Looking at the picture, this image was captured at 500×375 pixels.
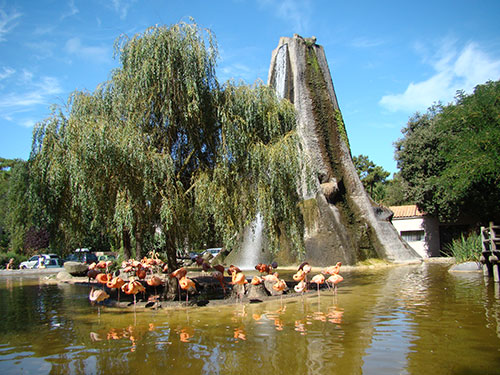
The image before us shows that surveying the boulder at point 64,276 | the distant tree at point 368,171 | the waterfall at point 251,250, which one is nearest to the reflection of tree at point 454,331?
the waterfall at point 251,250

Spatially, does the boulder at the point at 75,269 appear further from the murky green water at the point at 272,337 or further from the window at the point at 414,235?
the window at the point at 414,235

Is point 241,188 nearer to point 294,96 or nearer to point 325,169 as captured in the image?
point 325,169

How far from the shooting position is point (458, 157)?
2336 centimetres

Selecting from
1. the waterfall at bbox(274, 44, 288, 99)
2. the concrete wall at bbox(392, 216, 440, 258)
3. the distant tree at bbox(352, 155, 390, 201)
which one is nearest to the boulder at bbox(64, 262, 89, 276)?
the waterfall at bbox(274, 44, 288, 99)

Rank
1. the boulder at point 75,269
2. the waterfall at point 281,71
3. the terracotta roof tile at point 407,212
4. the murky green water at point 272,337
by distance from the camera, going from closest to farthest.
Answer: the murky green water at point 272,337 → the boulder at point 75,269 → the waterfall at point 281,71 → the terracotta roof tile at point 407,212

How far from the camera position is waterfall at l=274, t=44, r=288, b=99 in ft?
90.5

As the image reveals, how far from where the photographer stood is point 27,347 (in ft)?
22.8

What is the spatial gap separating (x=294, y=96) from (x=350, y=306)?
1889 cm

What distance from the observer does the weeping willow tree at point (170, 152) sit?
10125mm

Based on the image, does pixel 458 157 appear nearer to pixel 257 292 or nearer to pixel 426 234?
pixel 426 234

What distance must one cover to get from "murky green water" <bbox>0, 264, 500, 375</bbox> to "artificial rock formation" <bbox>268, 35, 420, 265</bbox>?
39.5 ft

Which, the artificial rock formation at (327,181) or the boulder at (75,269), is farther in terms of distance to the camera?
the artificial rock formation at (327,181)

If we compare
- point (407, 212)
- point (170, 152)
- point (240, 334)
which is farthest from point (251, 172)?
point (407, 212)

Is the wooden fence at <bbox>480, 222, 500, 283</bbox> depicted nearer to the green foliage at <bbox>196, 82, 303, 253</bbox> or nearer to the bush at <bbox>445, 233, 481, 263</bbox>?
the bush at <bbox>445, 233, 481, 263</bbox>
